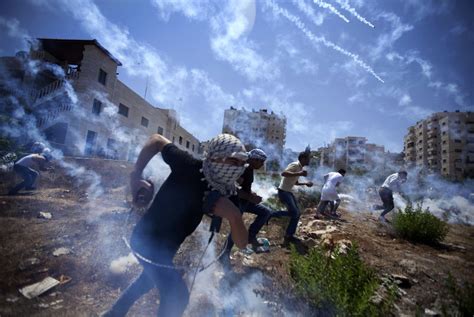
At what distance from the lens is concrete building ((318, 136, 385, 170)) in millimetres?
73312

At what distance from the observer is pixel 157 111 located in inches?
993

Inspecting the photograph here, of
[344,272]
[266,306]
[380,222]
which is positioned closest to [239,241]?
[344,272]

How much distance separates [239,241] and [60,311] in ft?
6.27

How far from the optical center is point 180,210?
155 cm

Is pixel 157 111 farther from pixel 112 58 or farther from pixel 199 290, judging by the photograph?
pixel 199 290

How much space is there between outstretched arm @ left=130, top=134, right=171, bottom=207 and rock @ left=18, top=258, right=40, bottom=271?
84.3 inches

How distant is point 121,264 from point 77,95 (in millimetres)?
15936

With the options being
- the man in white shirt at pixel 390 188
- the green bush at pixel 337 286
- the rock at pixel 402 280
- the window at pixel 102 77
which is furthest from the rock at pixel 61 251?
the window at pixel 102 77

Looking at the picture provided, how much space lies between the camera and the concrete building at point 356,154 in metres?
73.3

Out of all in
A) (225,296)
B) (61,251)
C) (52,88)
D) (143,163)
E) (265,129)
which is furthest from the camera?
(265,129)

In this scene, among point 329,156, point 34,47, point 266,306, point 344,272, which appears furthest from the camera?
point 329,156

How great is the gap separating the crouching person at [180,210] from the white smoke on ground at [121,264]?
51.8 inches

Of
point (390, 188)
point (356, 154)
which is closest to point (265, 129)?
point (356, 154)

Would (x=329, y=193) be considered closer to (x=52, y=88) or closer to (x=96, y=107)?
(x=96, y=107)
